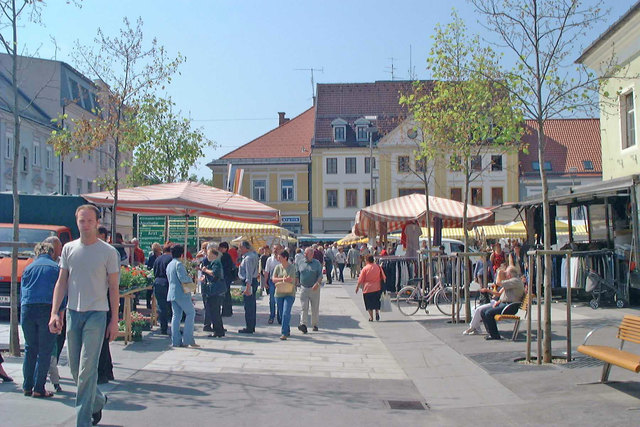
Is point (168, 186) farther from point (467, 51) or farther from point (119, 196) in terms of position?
point (467, 51)

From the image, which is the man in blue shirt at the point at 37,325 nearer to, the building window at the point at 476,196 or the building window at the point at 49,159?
the building window at the point at 49,159

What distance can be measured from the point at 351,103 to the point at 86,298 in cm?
5833

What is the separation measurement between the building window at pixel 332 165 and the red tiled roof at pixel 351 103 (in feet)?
4.59

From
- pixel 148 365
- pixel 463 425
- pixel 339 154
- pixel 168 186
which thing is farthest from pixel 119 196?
pixel 339 154

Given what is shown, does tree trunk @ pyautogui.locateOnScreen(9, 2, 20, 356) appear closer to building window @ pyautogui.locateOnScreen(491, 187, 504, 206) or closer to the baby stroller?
the baby stroller

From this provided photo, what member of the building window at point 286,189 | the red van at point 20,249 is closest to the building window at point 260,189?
the building window at point 286,189

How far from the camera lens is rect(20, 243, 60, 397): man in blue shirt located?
24.2 feet

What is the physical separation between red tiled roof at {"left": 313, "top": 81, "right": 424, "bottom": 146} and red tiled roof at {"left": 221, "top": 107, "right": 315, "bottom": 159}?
260cm

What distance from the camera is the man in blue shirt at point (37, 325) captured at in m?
7.37

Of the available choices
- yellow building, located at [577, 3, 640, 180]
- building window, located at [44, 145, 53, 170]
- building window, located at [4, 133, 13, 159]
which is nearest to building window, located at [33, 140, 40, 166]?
building window, located at [44, 145, 53, 170]

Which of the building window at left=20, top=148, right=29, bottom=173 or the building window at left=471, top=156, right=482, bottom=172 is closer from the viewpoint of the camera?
the building window at left=471, top=156, right=482, bottom=172

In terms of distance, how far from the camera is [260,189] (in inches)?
2418

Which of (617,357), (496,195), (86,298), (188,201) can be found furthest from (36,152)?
(617,357)

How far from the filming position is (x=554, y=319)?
15.1 meters
